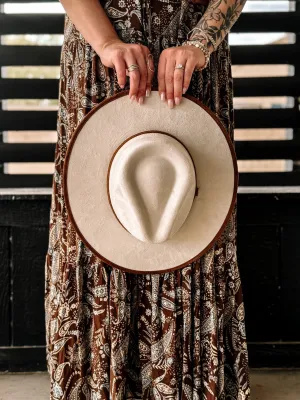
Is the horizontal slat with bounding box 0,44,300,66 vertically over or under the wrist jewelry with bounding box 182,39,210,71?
over

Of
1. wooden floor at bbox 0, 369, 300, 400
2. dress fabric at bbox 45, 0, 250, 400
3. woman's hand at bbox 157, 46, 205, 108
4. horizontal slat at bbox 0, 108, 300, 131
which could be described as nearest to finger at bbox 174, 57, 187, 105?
woman's hand at bbox 157, 46, 205, 108

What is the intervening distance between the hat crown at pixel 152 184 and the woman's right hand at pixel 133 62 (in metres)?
0.10

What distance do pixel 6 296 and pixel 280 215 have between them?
949 millimetres

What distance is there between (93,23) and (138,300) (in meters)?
0.68

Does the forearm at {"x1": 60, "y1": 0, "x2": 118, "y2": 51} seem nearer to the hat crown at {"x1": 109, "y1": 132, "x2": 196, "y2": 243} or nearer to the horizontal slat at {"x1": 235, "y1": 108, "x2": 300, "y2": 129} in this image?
the hat crown at {"x1": 109, "y1": 132, "x2": 196, "y2": 243}

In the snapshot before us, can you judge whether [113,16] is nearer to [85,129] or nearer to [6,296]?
[85,129]

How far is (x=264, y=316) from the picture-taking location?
1733mm

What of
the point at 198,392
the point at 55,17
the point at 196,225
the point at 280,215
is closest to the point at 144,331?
the point at 198,392

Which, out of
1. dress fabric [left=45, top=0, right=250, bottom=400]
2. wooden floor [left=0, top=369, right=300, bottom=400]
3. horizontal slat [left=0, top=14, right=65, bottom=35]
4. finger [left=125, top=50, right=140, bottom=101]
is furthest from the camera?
horizontal slat [left=0, top=14, right=65, bottom=35]

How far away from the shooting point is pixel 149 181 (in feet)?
3.72

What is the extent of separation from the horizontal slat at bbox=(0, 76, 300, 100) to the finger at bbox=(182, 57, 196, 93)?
63 centimetres

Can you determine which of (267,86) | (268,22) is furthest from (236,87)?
(268,22)

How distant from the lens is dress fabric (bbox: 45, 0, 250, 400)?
4.07 ft

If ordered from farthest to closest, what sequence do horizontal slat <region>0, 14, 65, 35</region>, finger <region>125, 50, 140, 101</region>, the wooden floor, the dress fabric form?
horizontal slat <region>0, 14, 65, 35</region> → the wooden floor → the dress fabric → finger <region>125, 50, 140, 101</region>
